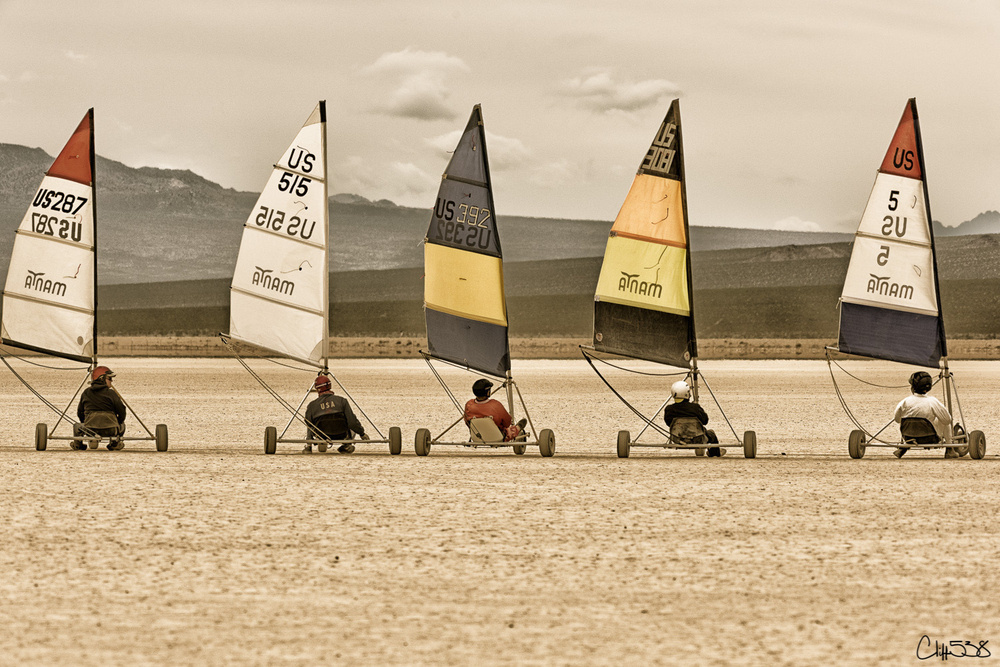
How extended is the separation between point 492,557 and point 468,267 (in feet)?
31.1

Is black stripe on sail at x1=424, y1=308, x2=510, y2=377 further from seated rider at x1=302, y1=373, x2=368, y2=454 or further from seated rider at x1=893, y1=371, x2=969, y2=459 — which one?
seated rider at x1=893, y1=371, x2=969, y2=459

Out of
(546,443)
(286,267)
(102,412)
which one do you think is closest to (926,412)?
(546,443)

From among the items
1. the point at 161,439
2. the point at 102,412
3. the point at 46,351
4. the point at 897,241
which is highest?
the point at 897,241

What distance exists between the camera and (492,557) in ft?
33.8

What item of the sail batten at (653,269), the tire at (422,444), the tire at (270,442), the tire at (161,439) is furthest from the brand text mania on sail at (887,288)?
the tire at (161,439)

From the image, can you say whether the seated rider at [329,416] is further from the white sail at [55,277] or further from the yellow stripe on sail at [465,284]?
the white sail at [55,277]

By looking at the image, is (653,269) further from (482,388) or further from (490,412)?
(490,412)

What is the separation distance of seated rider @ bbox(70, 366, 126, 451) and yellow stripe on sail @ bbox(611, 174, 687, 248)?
760 cm

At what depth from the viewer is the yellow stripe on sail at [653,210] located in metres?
19.2

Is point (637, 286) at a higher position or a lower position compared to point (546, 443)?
higher

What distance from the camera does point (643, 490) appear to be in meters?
14.3

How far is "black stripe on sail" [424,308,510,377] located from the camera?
63.5 ft

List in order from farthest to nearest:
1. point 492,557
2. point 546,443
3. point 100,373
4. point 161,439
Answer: point 100,373 → point 161,439 → point 546,443 → point 492,557

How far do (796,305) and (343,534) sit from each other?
123696mm
